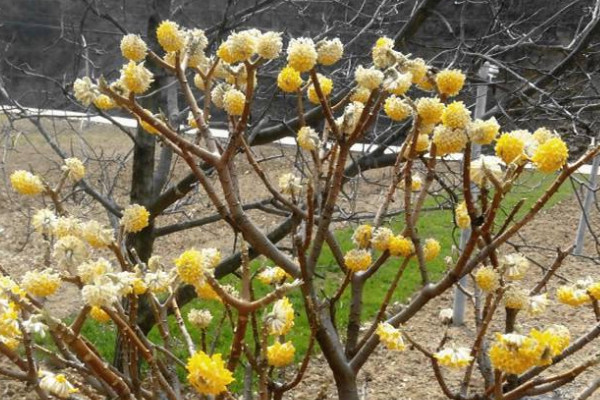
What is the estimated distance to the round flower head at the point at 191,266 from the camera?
977mm

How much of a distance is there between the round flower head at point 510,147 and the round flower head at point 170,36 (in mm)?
546

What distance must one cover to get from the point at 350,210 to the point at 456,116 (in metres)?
2.73

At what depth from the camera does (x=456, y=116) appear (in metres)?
1.03

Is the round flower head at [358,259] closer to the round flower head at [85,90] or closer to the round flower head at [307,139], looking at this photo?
the round flower head at [307,139]

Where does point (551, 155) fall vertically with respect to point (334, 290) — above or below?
below

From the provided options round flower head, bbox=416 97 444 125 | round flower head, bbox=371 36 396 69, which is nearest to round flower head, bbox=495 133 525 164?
round flower head, bbox=416 97 444 125

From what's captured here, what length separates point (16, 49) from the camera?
42.4 feet

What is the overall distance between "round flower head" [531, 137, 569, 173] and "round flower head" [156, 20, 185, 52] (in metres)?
0.60

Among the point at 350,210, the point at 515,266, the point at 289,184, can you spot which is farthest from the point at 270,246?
the point at 350,210

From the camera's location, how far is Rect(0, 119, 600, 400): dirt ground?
13.5 feet

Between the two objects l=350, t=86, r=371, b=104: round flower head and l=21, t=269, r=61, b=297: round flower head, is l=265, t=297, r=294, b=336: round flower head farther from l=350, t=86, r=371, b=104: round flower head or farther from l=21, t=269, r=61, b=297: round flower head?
l=350, t=86, r=371, b=104: round flower head

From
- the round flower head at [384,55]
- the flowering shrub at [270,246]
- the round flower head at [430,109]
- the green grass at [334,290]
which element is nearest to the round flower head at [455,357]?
the flowering shrub at [270,246]

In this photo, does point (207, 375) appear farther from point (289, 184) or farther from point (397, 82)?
point (289, 184)

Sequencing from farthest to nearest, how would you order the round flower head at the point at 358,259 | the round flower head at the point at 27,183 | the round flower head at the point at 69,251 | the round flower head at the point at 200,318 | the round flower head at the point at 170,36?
1. the round flower head at the point at 200,318
2. the round flower head at the point at 358,259
3. the round flower head at the point at 27,183
4. the round flower head at the point at 170,36
5. the round flower head at the point at 69,251
